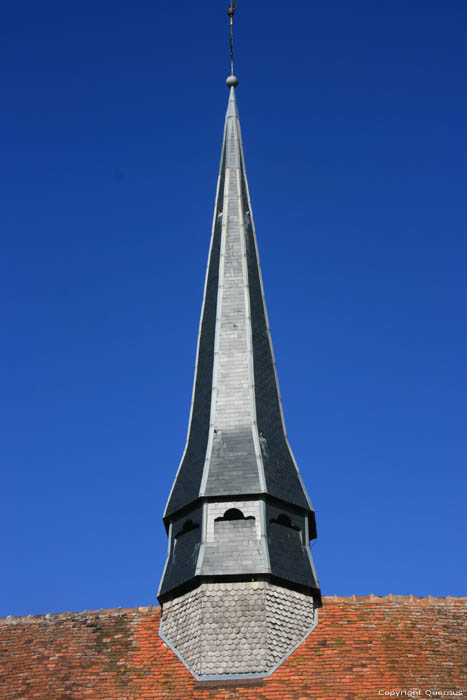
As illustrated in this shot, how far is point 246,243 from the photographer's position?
86.7 feet

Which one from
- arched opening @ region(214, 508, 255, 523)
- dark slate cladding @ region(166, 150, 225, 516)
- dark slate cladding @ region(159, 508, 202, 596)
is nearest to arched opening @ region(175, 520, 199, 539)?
dark slate cladding @ region(159, 508, 202, 596)

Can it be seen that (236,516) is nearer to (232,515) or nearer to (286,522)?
(232,515)

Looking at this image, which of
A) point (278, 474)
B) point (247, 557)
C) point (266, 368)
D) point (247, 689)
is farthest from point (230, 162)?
point (247, 689)

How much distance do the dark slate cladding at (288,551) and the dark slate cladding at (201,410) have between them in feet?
5.45

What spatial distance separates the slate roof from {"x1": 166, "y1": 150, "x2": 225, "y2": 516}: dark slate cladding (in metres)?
0.02

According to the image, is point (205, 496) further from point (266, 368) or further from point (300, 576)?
point (266, 368)

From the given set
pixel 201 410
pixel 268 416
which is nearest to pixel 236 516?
pixel 268 416

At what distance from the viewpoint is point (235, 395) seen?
2295 cm

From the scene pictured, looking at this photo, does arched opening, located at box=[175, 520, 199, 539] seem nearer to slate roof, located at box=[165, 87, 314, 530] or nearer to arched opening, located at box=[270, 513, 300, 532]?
slate roof, located at box=[165, 87, 314, 530]

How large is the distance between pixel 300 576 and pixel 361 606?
159 centimetres

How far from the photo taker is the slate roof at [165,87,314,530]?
2169 cm

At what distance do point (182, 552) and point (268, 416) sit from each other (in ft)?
12.0

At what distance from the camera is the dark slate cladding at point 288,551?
2041cm

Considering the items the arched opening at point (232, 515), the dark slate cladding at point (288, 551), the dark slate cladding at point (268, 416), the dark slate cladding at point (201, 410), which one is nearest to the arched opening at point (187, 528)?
the dark slate cladding at point (201, 410)
